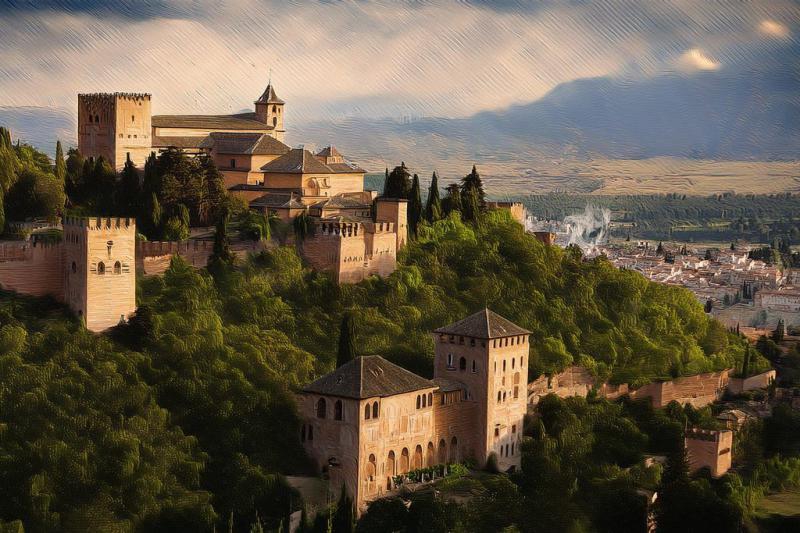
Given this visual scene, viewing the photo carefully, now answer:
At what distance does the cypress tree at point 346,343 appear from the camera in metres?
23.0

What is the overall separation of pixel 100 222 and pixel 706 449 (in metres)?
10.1

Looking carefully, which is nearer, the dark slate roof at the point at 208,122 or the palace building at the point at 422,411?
the palace building at the point at 422,411

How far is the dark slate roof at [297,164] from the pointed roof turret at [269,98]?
2673mm

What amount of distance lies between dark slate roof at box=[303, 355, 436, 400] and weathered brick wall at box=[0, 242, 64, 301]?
4279 millimetres

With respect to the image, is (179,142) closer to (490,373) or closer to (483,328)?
(483,328)

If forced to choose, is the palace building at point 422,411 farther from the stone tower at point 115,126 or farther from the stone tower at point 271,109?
the stone tower at point 271,109

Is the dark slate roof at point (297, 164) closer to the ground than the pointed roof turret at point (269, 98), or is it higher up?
closer to the ground

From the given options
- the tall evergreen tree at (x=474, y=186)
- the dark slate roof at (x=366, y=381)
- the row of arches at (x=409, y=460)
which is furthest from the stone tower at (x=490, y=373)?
the tall evergreen tree at (x=474, y=186)

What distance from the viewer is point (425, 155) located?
50.1 m

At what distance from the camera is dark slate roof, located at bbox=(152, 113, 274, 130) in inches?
1140

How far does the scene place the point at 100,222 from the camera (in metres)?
22.2

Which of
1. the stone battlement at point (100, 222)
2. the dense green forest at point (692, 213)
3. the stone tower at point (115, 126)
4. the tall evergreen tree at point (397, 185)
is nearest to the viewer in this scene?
the stone battlement at point (100, 222)

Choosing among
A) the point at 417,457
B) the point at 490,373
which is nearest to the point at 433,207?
the point at 490,373

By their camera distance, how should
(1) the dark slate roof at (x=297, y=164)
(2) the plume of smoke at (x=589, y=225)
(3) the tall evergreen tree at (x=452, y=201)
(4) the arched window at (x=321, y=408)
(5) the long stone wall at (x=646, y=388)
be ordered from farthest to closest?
(2) the plume of smoke at (x=589, y=225) < (3) the tall evergreen tree at (x=452, y=201) < (1) the dark slate roof at (x=297, y=164) < (5) the long stone wall at (x=646, y=388) < (4) the arched window at (x=321, y=408)
